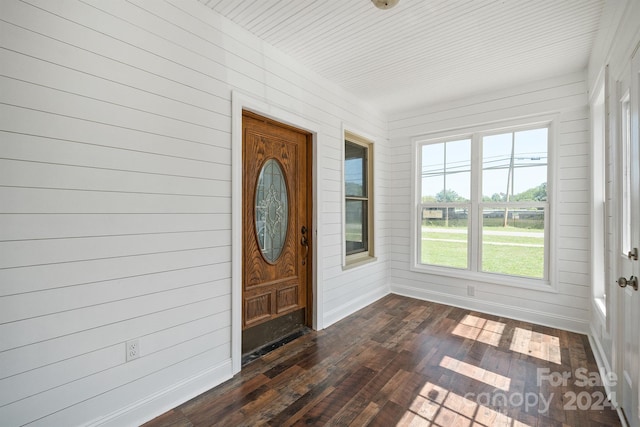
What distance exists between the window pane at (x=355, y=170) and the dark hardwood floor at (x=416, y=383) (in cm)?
177

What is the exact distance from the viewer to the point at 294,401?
2.01 meters

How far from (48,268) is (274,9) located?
223cm

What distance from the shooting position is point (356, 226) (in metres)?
4.03

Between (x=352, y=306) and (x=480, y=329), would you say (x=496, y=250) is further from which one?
(x=352, y=306)

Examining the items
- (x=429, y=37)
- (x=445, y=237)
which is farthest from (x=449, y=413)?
(x=429, y=37)

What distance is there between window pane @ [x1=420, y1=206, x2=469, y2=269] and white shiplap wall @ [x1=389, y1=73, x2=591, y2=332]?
0.91 feet

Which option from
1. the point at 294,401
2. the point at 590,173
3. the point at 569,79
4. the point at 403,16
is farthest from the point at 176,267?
the point at 569,79

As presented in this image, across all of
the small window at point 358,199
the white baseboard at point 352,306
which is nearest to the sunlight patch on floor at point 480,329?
the white baseboard at point 352,306

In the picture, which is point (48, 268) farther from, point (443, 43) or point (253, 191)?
point (443, 43)

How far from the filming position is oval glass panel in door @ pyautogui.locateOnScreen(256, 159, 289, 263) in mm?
2736

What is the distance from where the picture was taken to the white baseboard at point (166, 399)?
1.71 metres

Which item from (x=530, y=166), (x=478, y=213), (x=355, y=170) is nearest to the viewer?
(x=530, y=166)

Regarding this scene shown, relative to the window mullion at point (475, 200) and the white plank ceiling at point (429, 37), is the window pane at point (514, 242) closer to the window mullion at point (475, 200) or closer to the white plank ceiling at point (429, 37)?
the window mullion at point (475, 200)

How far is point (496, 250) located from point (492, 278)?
1.18 ft
